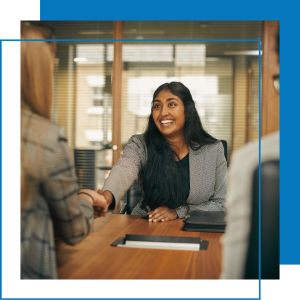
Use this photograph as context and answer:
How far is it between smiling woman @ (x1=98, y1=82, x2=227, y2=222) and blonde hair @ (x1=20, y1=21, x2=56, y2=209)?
1.93 feet

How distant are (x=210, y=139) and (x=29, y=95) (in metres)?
1.18

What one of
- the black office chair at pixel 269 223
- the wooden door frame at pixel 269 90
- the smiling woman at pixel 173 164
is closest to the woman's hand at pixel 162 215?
the smiling woman at pixel 173 164

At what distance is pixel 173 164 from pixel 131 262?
3.05 feet

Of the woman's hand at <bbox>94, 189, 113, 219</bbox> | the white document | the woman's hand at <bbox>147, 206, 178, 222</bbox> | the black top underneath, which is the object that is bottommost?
the white document

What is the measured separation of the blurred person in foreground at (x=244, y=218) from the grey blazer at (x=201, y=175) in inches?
17.0

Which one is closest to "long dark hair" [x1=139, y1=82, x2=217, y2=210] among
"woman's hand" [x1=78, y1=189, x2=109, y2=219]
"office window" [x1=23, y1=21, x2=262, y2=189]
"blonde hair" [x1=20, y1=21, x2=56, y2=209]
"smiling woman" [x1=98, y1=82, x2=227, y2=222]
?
"smiling woman" [x1=98, y1=82, x2=227, y2=222]

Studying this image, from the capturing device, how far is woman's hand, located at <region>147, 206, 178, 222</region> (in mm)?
1759

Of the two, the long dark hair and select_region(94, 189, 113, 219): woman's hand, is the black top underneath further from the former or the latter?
select_region(94, 189, 113, 219): woman's hand

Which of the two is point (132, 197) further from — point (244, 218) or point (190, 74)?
point (190, 74)

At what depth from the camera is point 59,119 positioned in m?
1.44

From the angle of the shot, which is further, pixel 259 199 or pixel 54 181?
pixel 259 199

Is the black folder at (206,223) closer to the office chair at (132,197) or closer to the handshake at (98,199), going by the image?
the handshake at (98,199)
